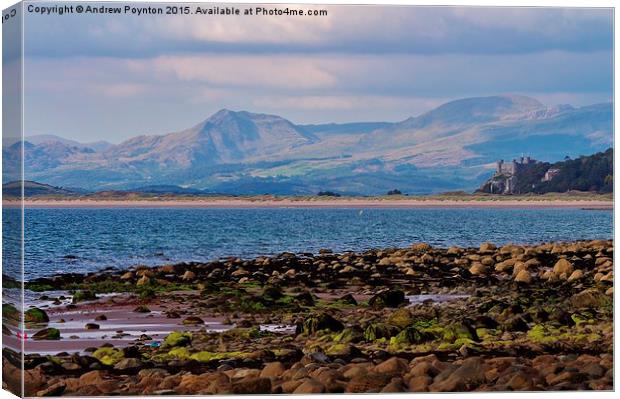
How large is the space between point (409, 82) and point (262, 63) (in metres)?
2.54

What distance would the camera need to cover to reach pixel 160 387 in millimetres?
23984

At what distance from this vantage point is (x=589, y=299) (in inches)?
1022

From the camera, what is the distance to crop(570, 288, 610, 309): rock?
25.9 meters

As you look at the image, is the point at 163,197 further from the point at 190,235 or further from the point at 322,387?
the point at 322,387

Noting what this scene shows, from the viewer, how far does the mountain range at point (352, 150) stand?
2539 centimetres

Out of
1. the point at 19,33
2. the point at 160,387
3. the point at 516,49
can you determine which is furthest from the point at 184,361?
the point at 516,49

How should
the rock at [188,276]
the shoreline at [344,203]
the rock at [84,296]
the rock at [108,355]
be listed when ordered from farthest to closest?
the shoreline at [344,203] < the rock at [188,276] < the rock at [84,296] < the rock at [108,355]

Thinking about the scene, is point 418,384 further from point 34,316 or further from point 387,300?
point 34,316

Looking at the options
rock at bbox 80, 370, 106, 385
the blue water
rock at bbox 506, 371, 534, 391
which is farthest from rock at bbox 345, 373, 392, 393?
rock at bbox 80, 370, 106, 385

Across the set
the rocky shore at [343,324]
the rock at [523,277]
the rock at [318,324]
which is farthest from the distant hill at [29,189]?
the rock at [523,277]

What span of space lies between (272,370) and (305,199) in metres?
3.28

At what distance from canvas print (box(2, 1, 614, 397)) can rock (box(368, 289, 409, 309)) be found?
1.8 inches

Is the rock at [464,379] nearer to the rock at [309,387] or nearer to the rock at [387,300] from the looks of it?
the rock at [387,300]

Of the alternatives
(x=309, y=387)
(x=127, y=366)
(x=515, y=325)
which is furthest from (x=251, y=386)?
(x=515, y=325)
